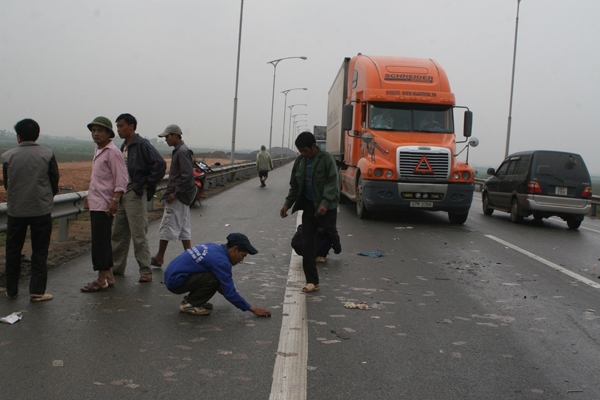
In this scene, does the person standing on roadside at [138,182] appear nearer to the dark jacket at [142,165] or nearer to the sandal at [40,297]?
the dark jacket at [142,165]

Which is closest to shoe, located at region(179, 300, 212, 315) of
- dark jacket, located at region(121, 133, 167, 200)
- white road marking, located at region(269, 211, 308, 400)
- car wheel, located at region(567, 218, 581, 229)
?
white road marking, located at region(269, 211, 308, 400)

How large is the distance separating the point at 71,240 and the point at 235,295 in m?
5.56

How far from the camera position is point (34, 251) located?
609cm

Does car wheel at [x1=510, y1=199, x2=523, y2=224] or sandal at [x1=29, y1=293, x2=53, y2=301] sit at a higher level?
car wheel at [x1=510, y1=199, x2=523, y2=224]

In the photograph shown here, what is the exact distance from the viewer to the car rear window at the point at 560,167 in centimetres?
1475

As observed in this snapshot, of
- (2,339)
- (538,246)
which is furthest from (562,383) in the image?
(538,246)

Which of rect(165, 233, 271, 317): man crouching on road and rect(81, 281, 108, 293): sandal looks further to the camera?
rect(81, 281, 108, 293): sandal

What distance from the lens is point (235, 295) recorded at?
5367 mm

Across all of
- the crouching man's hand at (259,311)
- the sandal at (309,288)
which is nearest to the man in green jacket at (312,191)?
the sandal at (309,288)

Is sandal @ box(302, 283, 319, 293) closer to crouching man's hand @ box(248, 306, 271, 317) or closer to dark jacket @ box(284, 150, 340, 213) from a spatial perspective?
dark jacket @ box(284, 150, 340, 213)

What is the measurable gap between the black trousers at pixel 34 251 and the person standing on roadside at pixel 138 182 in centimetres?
106

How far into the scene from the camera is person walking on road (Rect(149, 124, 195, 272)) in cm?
784

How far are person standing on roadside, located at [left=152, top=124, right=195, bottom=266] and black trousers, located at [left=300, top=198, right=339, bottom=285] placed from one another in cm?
172

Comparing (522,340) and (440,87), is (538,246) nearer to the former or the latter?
(440,87)
